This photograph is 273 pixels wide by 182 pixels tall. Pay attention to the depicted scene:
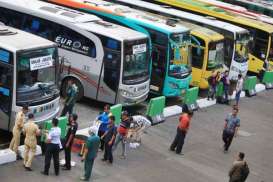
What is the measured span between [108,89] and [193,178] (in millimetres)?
5122

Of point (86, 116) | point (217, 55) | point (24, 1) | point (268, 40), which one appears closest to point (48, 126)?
point (86, 116)

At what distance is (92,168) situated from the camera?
51.8 feet

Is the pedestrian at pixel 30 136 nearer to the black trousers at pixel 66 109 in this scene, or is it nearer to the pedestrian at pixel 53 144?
the pedestrian at pixel 53 144

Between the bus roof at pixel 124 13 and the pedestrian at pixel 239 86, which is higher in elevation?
the bus roof at pixel 124 13

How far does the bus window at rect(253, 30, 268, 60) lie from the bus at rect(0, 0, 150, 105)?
1100 centimetres

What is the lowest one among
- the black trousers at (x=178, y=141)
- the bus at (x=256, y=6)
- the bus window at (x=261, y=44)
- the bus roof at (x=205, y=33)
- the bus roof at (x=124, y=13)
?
the bus at (x=256, y=6)

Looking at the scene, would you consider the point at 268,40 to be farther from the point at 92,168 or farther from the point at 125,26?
the point at 92,168

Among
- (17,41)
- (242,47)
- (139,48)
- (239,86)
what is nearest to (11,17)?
(139,48)

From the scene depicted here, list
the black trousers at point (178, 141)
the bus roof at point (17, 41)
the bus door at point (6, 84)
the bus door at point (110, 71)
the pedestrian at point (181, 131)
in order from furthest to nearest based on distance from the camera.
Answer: the bus door at point (110, 71) → the black trousers at point (178, 141) → the pedestrian at point (181, 131) → the bus roof at point (17, 41) → the bus door at point (6, 84)

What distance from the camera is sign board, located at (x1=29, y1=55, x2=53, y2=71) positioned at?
16502mm

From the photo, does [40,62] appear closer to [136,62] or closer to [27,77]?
[27,77]

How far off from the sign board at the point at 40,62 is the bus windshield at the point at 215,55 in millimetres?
9588

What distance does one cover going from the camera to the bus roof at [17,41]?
53.1 feet

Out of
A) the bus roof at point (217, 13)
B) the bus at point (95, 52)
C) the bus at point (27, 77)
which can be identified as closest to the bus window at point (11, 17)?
the bus at point (95, 52)
